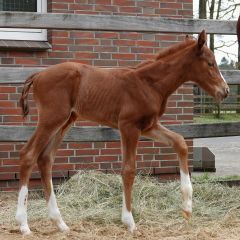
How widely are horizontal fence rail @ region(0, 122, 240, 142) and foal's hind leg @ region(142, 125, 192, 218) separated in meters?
1.17

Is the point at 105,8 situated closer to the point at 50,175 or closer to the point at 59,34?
the point at 59,34

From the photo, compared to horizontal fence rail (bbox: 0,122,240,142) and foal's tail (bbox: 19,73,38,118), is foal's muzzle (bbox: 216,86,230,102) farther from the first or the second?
foal's tail (bbox: 19,73,38,118)

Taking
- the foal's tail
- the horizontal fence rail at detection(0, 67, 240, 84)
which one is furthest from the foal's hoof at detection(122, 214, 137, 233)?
the horizontal fence rail at detection(0, 67, 240, 84)

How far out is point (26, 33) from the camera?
6504mm

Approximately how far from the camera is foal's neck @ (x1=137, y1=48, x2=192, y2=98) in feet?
15.0

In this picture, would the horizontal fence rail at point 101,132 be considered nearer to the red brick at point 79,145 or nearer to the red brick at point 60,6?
the red brick at point 79,145

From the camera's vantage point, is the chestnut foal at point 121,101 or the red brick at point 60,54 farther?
the red brick at point 60,54

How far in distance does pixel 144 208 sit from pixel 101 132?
3.60 ft

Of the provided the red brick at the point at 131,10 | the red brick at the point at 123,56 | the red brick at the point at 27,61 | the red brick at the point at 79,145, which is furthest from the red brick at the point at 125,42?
the red brick at the point at 79,145

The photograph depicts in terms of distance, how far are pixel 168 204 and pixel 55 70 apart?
5.79ft

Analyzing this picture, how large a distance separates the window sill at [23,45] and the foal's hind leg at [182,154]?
2.33 metres

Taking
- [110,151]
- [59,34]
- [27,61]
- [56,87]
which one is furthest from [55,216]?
[59,34]

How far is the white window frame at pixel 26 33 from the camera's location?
641 cm

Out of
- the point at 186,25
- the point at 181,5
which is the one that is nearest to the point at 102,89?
the point at 186,25
